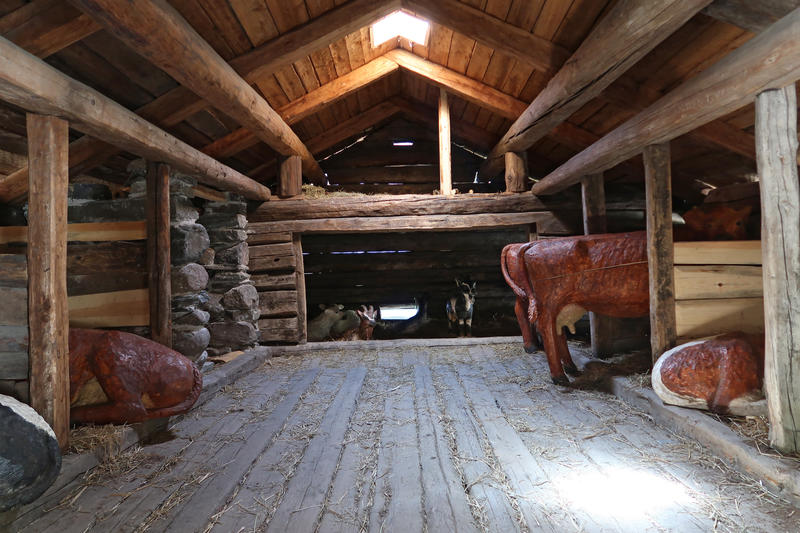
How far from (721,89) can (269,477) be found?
3.62 metres

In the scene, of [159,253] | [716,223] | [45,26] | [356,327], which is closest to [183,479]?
[159,253]

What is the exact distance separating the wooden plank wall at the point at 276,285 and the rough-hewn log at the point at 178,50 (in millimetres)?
2162

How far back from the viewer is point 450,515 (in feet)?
6.45

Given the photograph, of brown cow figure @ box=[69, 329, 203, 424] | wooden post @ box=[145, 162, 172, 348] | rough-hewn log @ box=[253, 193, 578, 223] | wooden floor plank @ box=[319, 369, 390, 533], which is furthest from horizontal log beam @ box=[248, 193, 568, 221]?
brown cow figure @ box=[69, 329, 203, 424]

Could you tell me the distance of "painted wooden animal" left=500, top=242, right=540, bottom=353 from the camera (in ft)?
14.5

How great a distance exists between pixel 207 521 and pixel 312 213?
468 centimetres

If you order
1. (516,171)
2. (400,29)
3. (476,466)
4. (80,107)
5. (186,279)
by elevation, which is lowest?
(476,466)

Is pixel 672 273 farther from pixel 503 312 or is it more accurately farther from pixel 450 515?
pixel 503 312

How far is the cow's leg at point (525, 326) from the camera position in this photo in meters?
5.24

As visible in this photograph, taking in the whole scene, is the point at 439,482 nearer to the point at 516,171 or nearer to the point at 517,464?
the point at 517,464

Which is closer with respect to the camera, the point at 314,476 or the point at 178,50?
the point at 314,476

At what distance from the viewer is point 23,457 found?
193cm

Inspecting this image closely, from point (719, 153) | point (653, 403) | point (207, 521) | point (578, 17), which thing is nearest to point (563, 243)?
point (653, 403)

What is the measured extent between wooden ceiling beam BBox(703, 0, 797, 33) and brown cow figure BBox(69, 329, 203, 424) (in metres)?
4.44
